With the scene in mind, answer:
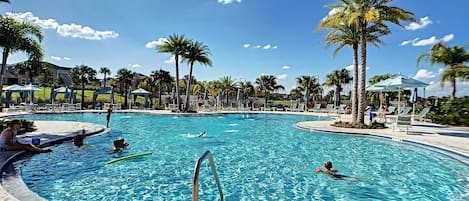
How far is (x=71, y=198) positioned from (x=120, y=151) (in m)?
4.33

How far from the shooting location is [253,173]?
6.97m

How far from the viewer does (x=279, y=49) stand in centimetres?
3047

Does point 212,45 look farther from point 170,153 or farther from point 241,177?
point 241,177

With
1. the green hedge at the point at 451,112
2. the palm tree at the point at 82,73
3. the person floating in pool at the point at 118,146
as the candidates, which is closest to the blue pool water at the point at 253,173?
the person floating in pool at the point at 118,146

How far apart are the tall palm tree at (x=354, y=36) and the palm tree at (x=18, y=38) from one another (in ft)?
44.0

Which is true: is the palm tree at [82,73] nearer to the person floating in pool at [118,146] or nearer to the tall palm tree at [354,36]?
the person floating in pool at [118,146]

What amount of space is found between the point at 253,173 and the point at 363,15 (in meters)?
10.6

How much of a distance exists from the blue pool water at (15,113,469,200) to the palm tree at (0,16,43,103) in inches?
182

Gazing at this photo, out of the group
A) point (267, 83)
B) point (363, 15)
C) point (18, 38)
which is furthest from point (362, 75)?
point (267, 83)

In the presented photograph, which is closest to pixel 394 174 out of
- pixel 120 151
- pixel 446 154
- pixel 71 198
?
pixel 446 154

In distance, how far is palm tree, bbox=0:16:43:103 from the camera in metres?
10.6

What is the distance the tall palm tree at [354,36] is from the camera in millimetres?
15117

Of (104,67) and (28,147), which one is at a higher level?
(104,67)

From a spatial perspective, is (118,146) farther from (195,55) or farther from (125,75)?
(125,75)
